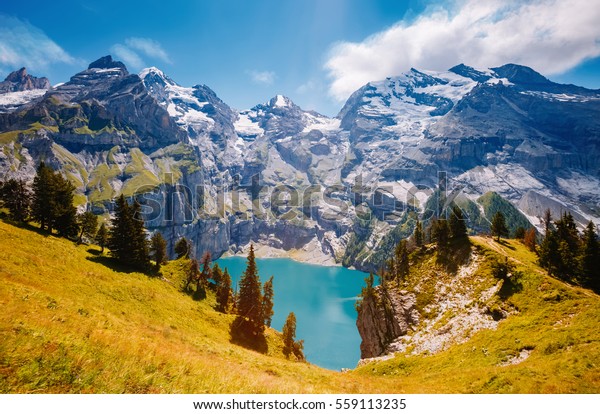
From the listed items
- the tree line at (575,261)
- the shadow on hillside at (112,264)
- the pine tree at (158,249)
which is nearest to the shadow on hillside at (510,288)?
the tree line at (575,261)

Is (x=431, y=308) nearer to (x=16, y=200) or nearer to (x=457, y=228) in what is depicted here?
(x=457, y=228)

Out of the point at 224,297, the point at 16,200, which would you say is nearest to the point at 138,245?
the point at 224,297

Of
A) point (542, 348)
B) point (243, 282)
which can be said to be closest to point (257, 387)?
point (542, 348)

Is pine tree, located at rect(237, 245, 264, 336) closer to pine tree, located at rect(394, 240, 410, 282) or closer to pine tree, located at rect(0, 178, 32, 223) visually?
pine tree, located at rect(394, 240, 410, 282)

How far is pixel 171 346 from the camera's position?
64.5ft

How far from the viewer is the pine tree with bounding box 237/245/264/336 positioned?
157 feet

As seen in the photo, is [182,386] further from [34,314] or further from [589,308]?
[589,308]

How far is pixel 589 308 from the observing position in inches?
1065

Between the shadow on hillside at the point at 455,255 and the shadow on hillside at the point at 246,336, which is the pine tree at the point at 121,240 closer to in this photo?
the shadow on hillside at the point at 246,336

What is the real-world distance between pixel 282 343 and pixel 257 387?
42.8 metres

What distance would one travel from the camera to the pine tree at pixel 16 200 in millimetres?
54969

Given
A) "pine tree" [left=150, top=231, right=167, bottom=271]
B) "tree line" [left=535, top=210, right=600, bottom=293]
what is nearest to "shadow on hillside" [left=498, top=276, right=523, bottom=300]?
"tree line" [left=535, top=210, right=600, bottom=293]

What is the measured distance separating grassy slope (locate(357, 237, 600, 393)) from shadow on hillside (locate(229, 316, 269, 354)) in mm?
17218

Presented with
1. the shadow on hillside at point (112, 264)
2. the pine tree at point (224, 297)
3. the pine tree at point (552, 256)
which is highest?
the pine tree at point (552, 256)
